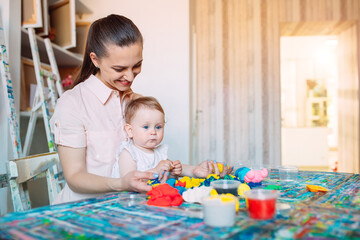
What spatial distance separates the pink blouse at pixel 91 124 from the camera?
122 cm

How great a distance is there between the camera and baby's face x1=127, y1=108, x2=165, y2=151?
1.41 m

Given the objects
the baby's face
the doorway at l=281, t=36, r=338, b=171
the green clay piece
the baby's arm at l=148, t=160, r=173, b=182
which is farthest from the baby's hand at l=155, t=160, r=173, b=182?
the doorway at l=281, t=36, r=338, b=171

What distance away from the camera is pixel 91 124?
4.27 feet

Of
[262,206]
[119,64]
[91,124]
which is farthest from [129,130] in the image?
[262,206]

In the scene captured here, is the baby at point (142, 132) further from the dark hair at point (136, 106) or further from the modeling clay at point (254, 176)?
the modeling clay at point (254, 176)

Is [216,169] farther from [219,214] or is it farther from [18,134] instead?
[18,134]

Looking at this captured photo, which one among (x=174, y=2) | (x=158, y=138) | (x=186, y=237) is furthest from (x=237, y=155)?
(x=186, y=237)

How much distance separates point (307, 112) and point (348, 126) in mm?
4256

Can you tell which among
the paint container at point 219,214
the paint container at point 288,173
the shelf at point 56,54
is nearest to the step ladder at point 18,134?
the shelf at point 56,54

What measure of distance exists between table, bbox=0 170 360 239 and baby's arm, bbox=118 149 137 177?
337mm

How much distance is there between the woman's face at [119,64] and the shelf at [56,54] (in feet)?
2.87

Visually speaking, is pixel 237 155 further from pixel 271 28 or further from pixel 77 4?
pixel 77 4

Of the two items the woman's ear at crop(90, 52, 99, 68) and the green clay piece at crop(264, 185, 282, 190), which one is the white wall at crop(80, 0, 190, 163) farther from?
the green clay piece at crop(264, 185, 282, 190)

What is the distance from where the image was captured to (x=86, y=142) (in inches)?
50.4
